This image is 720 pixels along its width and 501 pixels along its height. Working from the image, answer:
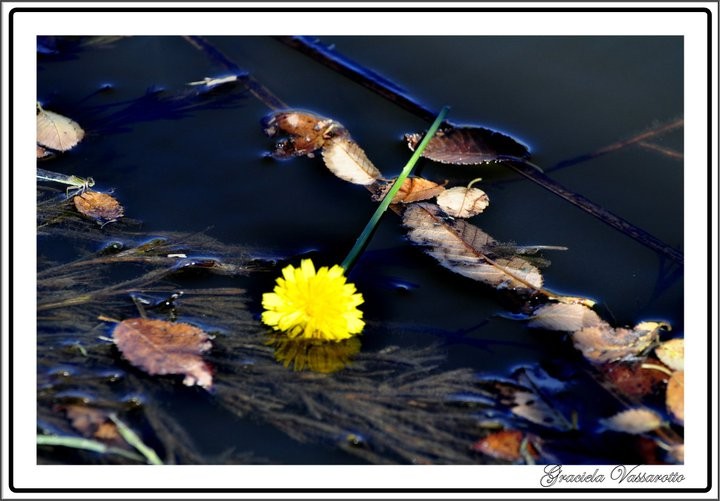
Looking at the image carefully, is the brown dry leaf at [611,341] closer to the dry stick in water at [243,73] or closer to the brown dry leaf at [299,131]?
the brown dry leaf at [299,131]

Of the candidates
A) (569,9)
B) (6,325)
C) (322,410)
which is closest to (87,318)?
(6,325)

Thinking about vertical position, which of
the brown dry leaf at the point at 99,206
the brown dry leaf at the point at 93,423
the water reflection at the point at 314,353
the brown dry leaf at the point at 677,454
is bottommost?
the brown dry leaf at the point at 677,454

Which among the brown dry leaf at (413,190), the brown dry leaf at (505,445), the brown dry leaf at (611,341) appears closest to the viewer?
the brown dry leaf at (505,445)

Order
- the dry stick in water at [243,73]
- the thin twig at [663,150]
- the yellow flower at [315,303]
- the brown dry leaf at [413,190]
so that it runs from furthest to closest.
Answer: the dry stick in water at [243,73] → the thin twig at [663,150] → the brown dry leaf at [413,190] → the yellow flower at [315,303]

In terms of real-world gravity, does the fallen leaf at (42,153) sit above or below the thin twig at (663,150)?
below

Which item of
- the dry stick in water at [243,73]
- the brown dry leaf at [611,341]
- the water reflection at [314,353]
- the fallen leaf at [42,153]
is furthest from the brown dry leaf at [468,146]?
the fallen leaf at [42,153]

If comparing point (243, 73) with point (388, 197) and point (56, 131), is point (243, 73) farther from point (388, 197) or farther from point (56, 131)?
point (388, 197)

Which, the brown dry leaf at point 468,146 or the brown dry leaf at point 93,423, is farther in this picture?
the brown dry leaf at point 468,146

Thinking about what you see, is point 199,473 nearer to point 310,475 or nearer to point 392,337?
point 310,475
